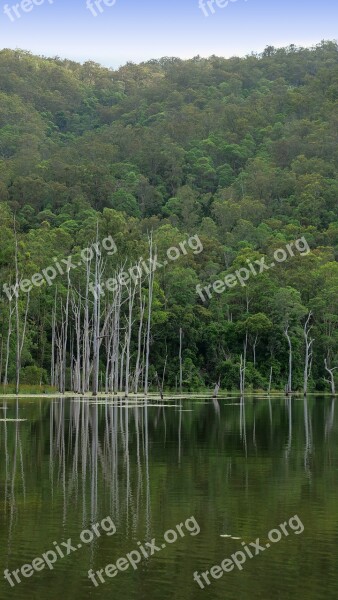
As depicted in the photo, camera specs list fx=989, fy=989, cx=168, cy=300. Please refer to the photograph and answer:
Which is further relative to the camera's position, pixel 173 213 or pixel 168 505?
pixel 173 213

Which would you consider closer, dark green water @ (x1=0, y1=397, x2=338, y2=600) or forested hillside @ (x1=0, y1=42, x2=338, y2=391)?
dark green water @ (x1=0, y1=397, x2=338, y2=600)

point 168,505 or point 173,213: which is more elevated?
point 173,213

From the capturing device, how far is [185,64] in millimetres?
156125

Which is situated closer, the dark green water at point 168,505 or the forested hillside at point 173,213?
the dark green water at point 168,505

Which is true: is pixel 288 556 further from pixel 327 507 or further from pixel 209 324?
pixel 209 324

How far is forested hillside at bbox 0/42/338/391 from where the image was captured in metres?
59.9

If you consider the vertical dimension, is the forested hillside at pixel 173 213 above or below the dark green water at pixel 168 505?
above

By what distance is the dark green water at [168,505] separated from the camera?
378 inches

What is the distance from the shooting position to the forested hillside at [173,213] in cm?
5991

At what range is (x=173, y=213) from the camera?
99.1m

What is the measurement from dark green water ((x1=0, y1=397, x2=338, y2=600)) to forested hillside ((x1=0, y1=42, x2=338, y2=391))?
24.8m

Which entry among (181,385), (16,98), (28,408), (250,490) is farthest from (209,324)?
(16,98)

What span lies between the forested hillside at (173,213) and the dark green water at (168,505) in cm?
2479

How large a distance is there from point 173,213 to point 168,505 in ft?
283
